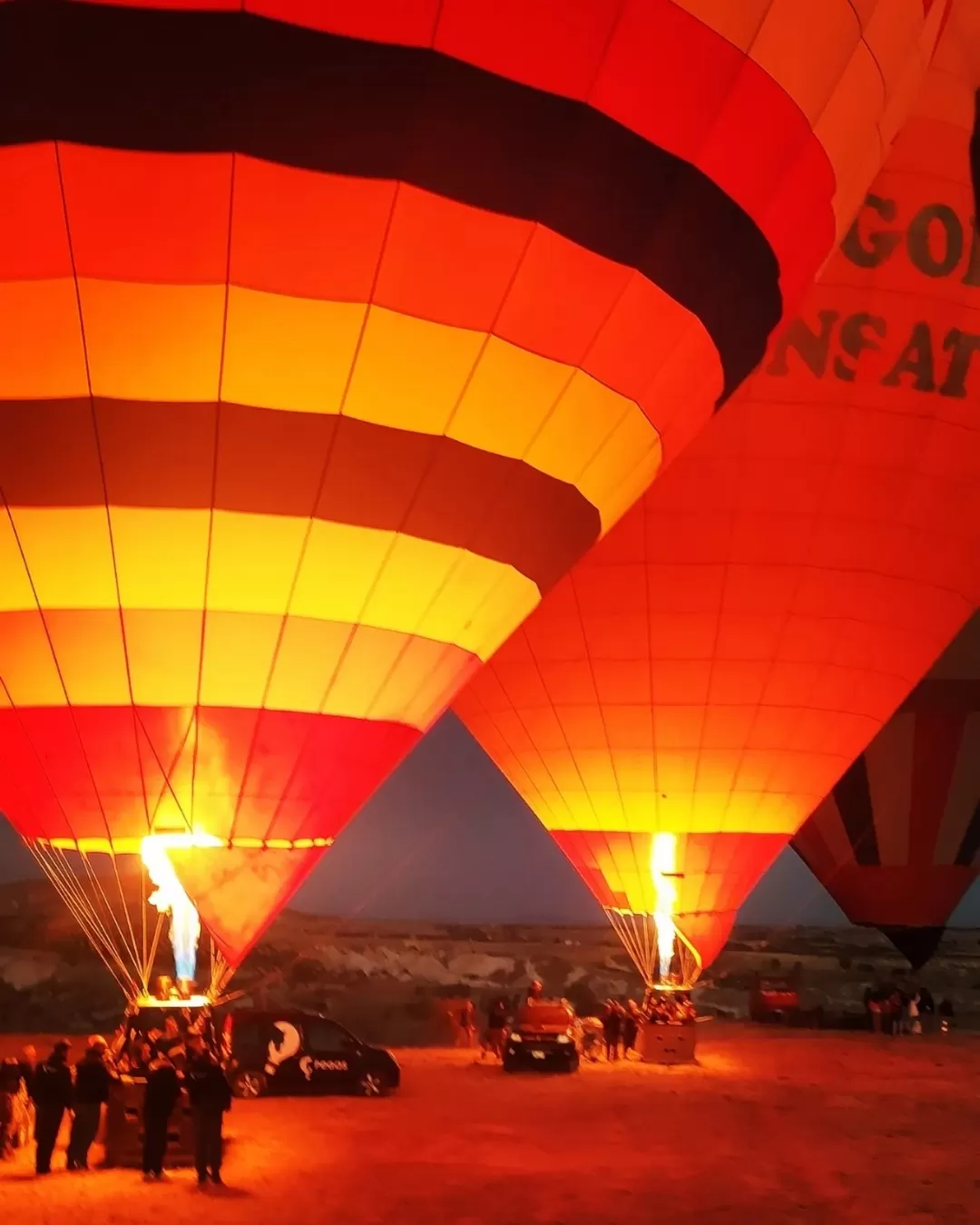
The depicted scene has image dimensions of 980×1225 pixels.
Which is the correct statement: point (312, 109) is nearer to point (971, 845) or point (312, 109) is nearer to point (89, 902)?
A: point (89, 902)

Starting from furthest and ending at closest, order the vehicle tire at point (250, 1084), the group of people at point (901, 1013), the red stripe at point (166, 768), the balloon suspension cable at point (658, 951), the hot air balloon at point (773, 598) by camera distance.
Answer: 1. the group of people at point (901, 1013)
2. the balloon suspension cable at point (658, 951)
3. the hot air balloon at point (773, 598)
4. the vehicle tire at point (250, 1084)
5. the red stripe at point (166, 768)

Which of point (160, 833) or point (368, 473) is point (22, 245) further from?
point (160, 833)

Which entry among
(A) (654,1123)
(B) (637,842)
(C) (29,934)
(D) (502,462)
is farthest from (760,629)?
(C) (29,934)

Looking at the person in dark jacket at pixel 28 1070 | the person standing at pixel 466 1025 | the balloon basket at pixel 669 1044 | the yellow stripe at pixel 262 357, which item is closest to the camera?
the yellow stripe at pixel 262 357

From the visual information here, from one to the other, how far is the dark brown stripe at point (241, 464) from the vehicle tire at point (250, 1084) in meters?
5.71

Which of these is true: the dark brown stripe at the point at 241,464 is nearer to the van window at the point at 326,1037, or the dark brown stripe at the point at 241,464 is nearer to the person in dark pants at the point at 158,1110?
the person in dark pants at the point at 158,1110

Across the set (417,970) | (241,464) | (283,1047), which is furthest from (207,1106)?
(417,970)

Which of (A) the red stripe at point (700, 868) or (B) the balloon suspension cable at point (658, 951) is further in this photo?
(B) the balloon suspension cable at point (658, 951)

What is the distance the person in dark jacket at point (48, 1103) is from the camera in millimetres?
7441

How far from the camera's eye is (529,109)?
5.78m

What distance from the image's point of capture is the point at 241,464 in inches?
237

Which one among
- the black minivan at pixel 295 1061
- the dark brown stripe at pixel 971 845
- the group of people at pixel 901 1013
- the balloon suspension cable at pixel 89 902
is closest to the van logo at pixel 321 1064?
the black minivan at pixel 295 1061

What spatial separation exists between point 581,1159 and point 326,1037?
369cm

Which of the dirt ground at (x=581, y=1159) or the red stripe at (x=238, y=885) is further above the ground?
the red stripe at (x=238, y=885)
